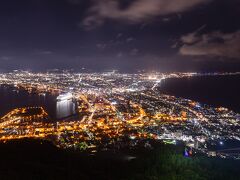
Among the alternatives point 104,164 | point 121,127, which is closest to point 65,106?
point 121,127

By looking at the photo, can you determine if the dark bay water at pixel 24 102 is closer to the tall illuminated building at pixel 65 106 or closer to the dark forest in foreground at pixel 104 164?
the tall illuminated building at pixel 65 106

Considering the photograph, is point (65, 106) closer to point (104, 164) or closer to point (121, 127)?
point (121, 127)

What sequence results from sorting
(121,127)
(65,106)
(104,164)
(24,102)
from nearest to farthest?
1. (104,164)
2. (121,127)
3. (65,106)
4. (24,102)

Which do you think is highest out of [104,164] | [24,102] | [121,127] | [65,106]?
[24,102]

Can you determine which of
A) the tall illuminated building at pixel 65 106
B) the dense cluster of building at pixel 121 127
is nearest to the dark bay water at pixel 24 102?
the tall illuminated building at pixel 65 106

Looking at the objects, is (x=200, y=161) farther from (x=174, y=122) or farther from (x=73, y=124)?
(x=73, y=124)

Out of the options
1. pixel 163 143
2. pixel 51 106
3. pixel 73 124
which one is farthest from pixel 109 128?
pixel 51 106
